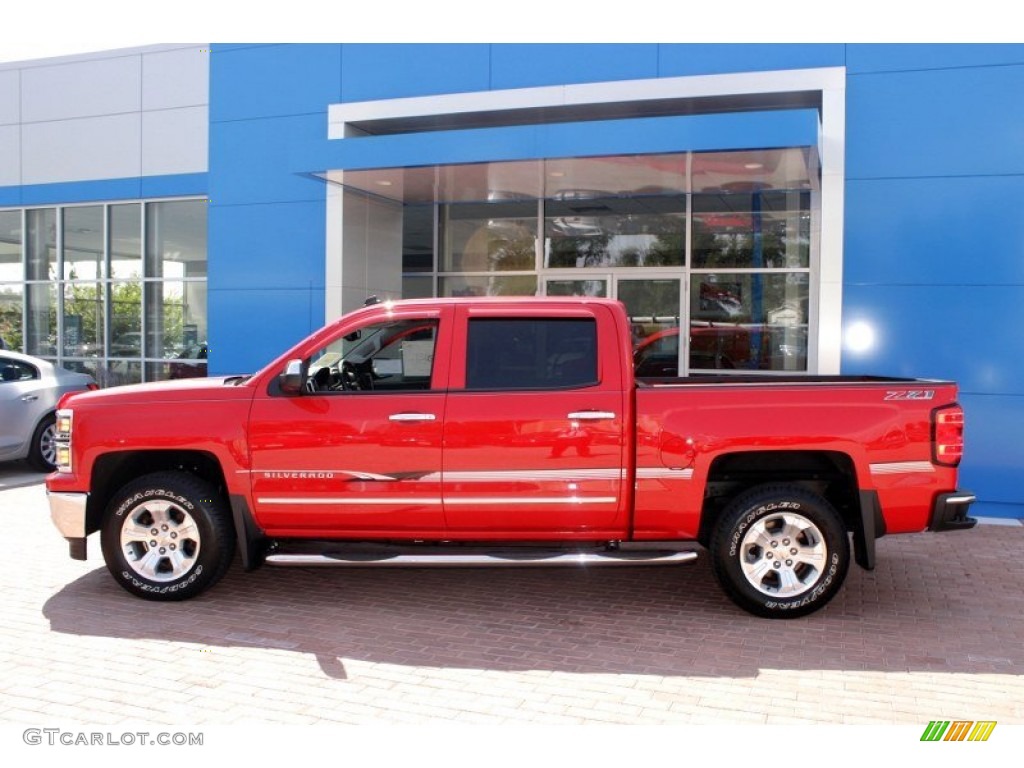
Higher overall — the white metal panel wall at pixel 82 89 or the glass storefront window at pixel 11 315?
the white metal panel wall at pixel 82 89

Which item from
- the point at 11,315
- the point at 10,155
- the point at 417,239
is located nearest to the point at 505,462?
the point at 417,239

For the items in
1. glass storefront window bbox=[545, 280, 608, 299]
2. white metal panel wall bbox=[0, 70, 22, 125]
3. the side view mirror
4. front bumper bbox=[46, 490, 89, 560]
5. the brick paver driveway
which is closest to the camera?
the brick paver driveway

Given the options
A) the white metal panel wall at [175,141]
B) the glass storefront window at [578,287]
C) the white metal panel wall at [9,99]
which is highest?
the white metal panel wall at [9,99]

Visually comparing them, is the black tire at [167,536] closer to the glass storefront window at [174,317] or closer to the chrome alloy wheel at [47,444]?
the chrome alloy wheel at [47,444]

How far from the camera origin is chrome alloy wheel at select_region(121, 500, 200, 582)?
240 inches

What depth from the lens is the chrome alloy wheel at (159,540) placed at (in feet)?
20.0

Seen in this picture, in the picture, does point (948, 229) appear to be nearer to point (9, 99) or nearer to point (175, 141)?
point (175, 141)

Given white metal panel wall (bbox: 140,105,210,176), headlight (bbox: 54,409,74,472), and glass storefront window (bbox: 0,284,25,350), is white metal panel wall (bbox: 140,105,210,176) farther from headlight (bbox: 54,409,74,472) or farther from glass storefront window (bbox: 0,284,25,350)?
headlight (bbox: 54,409,74,472)

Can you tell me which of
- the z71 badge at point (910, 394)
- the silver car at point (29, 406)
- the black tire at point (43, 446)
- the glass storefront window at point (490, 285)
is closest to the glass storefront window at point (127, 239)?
the silver car at point (29, 406)

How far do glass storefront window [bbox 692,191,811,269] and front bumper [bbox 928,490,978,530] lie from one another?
573 centimetres

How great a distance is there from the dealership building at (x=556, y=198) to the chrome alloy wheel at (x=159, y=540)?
4.86 meters

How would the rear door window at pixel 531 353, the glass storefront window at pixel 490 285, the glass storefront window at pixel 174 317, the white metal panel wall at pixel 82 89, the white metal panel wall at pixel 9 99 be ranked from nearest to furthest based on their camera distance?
the rear door window at pixel 531 353
the glass storefront window at pixel 490 285
the white metal panel wall at pixel 82 89
the glass storefront window at pixel 174 317
the white metal panel wall at pixel 9 99

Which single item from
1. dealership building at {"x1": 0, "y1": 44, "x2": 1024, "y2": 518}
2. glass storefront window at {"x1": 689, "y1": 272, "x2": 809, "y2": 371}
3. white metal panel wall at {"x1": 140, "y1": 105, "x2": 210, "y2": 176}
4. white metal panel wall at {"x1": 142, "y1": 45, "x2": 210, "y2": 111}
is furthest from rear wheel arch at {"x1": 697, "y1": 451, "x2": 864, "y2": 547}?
white metal panel wall at {"x1": 142, "y1": 45, "x2": 210, "y2": 111}

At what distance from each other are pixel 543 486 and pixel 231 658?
206cm
